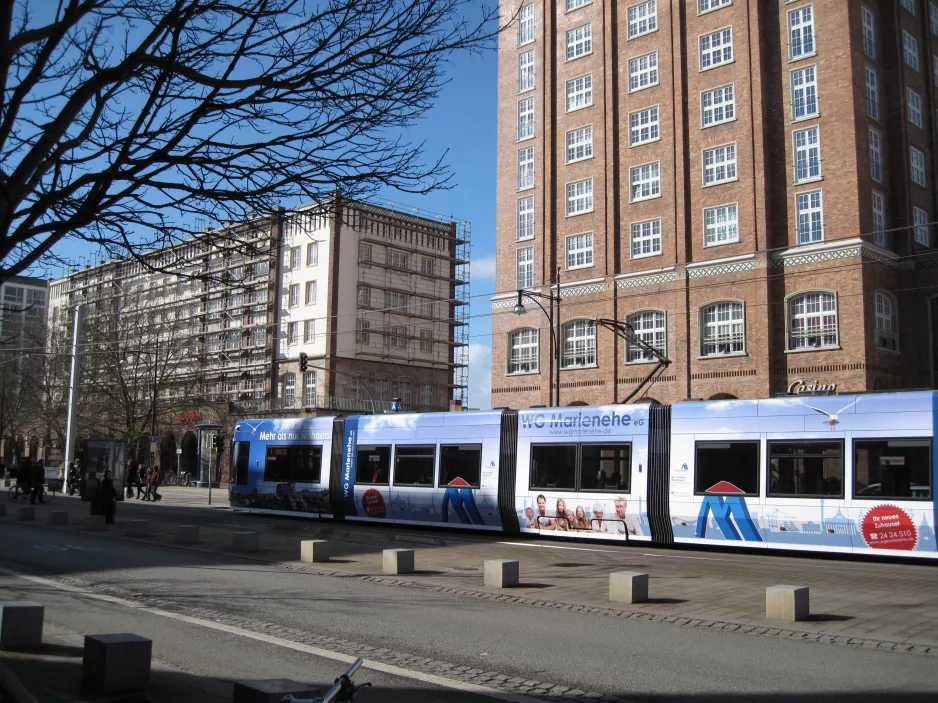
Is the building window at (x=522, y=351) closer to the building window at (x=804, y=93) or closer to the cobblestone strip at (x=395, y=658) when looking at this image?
the building window at (x=804, y=93)

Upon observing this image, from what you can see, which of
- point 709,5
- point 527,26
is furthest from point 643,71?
point 527,26

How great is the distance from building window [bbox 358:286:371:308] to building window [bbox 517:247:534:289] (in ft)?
96.9

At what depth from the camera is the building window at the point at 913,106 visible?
36.8 m

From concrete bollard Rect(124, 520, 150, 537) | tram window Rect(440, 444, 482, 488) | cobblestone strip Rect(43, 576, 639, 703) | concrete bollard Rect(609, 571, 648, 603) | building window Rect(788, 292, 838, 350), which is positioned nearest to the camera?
cobblestone strip Rect(43, 576, 639, 703)

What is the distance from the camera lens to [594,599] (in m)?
12.1

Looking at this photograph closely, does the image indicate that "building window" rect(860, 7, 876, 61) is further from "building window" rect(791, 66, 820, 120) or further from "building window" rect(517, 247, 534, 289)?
"building window" rect(517, 247, 534, 289)

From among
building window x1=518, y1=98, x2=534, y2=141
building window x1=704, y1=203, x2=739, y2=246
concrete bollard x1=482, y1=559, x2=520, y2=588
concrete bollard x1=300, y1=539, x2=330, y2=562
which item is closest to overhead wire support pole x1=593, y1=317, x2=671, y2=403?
building window x1=704, y1=203, x2=739, y2=246

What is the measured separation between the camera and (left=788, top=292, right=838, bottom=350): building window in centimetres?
3241

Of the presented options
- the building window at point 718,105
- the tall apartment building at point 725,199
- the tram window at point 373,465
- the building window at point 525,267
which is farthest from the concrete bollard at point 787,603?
the building window at point 525,267

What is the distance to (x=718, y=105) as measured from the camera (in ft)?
121

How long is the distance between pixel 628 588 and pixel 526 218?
33.0m

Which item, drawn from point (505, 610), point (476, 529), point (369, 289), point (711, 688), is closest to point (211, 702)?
point (711, 688)

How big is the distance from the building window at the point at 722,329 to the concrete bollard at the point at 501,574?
77.2ft

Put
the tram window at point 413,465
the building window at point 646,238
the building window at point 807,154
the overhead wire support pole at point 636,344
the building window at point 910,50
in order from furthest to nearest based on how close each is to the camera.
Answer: the building window at point 646,238 → the building window at point 910,50 → the building window at point 807,154 → the overhead wire support pole at point 636,344 → the tram window at point 413,465
